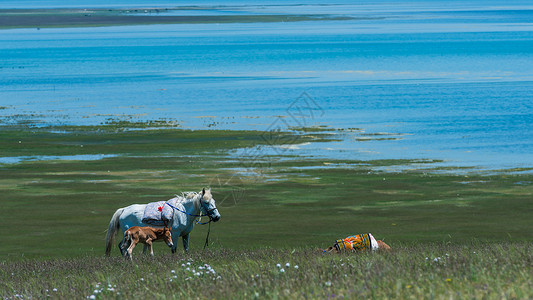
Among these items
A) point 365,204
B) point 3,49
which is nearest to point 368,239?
point 365,204

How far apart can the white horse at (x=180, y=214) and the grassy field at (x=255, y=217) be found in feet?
2.57

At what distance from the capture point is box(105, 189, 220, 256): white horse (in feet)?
58.7

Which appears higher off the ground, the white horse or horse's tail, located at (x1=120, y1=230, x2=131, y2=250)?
the white horse

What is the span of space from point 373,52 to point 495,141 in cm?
8373

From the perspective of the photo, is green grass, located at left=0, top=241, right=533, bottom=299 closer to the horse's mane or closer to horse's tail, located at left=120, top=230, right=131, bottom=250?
horse's tail, located at left=120, top=230, right=131, bottom=250

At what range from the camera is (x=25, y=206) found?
2728 cm

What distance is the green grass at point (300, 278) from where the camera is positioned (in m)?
8.89

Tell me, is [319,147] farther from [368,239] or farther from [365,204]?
[368,239]

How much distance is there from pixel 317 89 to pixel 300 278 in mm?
65811

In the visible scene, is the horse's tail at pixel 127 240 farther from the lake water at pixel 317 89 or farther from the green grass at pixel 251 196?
the lake water at pixel 317 89

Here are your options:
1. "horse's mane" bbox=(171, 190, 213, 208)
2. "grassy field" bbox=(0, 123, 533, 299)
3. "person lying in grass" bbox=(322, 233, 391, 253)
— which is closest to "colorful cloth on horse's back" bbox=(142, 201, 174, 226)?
"horse's mane" bbox=(171, 190, 213, 208)

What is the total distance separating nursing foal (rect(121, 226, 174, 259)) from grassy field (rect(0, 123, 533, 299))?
0.51 meters

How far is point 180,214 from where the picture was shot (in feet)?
59.4

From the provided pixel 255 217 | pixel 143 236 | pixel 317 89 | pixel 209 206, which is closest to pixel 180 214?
pixel 209 206
